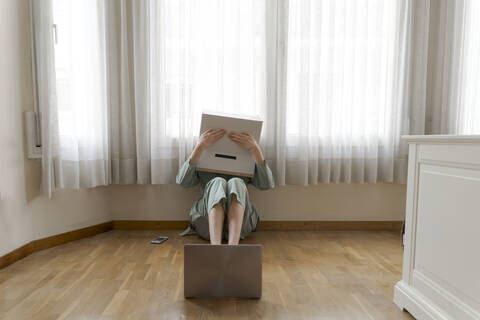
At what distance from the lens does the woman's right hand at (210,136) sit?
1.88 m

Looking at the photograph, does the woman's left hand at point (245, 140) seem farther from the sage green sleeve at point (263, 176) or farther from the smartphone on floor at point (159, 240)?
the smartphone on floor at point (159, 240)

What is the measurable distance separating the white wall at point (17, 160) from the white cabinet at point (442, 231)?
186 centimetres

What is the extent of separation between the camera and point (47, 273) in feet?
5.04

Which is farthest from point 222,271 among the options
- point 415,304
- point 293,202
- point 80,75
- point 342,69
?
point 342,69

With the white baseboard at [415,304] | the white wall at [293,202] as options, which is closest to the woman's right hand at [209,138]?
the white wall at [293,202]

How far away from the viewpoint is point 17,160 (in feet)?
5.68

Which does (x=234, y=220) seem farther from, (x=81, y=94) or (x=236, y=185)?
(x=81, y=94)

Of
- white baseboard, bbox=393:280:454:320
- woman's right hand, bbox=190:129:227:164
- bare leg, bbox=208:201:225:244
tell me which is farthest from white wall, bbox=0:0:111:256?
white baseboard, bbox=393:280:454:320

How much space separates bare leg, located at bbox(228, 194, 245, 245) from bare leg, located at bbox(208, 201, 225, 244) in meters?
0.05

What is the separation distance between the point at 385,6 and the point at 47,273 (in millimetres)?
2585

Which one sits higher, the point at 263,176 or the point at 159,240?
the point at 263,176

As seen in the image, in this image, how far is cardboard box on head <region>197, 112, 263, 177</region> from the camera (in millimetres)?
1856

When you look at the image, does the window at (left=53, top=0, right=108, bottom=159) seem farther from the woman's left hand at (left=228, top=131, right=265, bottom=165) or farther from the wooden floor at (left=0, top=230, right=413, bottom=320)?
the woman's left hand at (left=228, top=131, right=265, bottom=165)

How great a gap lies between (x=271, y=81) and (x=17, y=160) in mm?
1577
